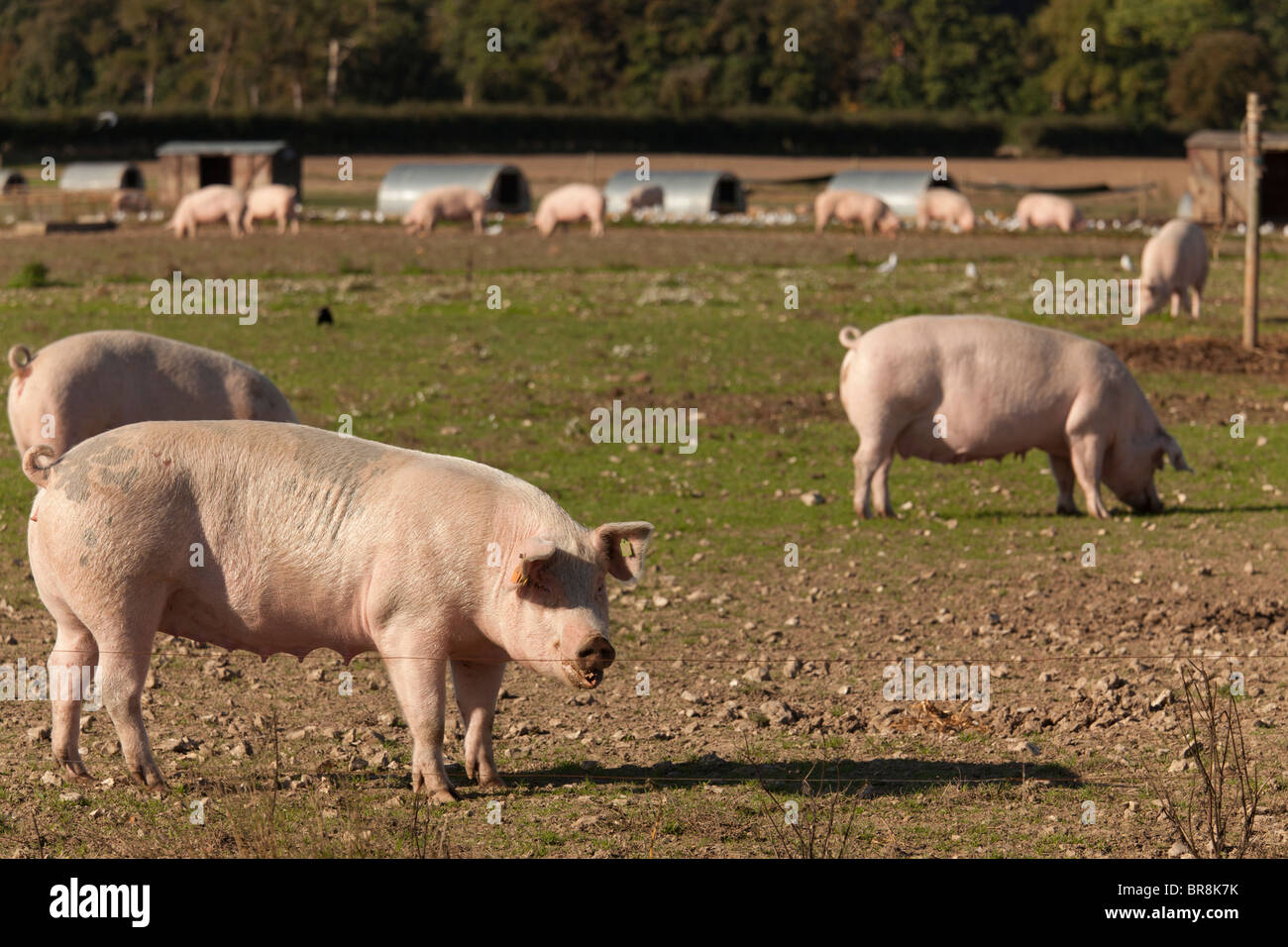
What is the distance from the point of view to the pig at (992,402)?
38.8 ft

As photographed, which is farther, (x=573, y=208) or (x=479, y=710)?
(x=573, y=208)

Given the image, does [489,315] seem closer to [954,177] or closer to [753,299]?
[753,299]

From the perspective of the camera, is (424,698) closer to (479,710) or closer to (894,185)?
(479,710)

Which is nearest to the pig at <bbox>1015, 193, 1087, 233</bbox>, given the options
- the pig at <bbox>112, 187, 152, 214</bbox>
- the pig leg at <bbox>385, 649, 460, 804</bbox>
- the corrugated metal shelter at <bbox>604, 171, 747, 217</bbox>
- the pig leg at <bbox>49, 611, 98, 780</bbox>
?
the corrugated metal shelter at <bbox>604, 171, 747, 217</bbox>

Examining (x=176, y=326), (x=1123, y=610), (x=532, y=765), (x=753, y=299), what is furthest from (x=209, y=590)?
(x=753, y=299)

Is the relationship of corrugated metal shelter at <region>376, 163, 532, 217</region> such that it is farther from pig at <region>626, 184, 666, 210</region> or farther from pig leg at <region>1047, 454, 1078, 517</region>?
pig leg at <region>1047, 454, 1078, 517</region>

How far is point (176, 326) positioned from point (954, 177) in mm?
44773

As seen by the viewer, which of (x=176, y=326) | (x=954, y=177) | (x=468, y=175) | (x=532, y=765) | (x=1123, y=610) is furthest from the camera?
(x=954, y=177)

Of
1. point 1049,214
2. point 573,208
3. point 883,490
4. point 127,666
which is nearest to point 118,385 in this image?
point 127,666

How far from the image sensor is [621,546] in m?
6.25

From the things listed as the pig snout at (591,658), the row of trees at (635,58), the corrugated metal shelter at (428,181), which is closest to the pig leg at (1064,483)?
the pig snout at (591,658)

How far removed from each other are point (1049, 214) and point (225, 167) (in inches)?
976

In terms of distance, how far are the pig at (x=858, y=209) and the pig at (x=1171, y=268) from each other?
63.5 feet

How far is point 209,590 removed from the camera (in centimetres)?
621
